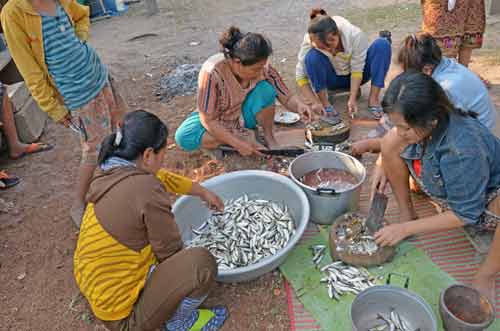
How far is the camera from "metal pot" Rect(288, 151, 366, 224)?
2893 millimetres

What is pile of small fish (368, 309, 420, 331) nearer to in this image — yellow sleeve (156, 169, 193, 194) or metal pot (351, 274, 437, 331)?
metal pot (351, 274, 437, 331)

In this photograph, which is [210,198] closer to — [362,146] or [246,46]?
[246,46]

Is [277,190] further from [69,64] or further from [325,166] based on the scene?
[69,64]

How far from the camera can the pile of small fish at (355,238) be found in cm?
267

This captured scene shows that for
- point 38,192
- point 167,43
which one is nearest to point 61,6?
point 38,192

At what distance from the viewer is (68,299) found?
2.79m

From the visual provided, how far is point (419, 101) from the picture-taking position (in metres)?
2.06

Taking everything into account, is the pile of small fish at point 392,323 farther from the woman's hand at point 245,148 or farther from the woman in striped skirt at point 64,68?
the woman in striped skirt at point 64,68

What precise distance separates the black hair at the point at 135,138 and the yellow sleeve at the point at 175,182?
22.4 inches

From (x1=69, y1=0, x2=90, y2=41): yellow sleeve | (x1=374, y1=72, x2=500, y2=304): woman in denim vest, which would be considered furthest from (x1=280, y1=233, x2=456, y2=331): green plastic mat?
(x1=69, y1=0, x2=90, y2=41): yellow sleeve

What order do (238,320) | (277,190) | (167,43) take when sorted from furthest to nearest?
(167,43) → (277,190) → (238,320)

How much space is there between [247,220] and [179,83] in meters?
3.07

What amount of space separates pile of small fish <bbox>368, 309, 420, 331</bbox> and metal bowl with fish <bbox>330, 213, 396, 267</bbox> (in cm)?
39

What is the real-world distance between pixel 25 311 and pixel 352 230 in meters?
2.29
